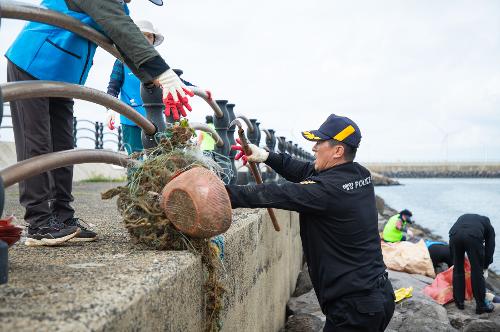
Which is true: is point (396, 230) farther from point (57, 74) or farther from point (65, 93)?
point (65, 93)

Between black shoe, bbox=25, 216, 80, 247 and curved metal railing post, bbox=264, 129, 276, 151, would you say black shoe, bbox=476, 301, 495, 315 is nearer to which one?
curved metal railing post, bbox=264, 129, 276, 151

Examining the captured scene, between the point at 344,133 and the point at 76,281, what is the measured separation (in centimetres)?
236

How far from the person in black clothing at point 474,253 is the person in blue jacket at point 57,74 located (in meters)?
6.19

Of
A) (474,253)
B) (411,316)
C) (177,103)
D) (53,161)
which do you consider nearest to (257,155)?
(177,103)

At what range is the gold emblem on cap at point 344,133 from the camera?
3742 millimetres

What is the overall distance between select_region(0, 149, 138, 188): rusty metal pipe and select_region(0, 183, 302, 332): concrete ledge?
332mm

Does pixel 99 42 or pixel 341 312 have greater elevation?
pixel 99 42

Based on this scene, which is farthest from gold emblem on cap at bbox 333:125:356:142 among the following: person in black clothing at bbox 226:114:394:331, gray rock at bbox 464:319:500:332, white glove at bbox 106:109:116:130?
gray rock at bbox 464:319:500:332

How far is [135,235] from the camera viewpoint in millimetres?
2545

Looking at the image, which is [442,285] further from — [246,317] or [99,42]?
[99,42]

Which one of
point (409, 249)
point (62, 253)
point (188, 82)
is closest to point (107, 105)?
point (62, 253)

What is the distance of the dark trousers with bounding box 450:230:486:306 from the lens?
765 centimetres

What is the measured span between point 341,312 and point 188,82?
172 centimetres

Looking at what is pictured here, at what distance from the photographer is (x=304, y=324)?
5.60 meters
